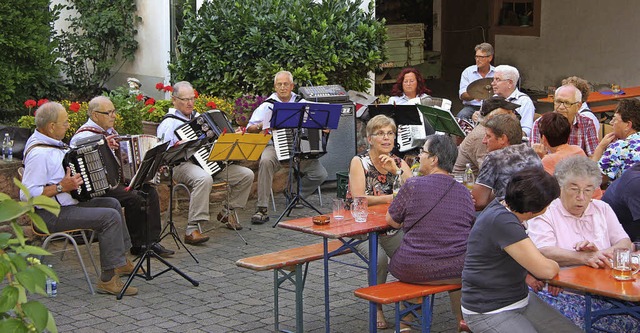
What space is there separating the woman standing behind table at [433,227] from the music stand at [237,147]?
3.47 metres

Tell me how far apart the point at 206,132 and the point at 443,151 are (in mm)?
3664

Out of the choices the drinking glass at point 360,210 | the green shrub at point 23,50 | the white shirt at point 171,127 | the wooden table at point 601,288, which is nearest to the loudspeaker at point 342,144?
the white shirt at point 171,127

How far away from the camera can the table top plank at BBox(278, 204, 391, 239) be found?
21.0 feet

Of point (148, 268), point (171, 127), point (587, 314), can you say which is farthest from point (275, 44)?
point (587, 314)

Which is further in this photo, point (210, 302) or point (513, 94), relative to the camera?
point (513, 94)

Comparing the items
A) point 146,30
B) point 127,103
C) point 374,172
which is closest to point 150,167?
point 374,172

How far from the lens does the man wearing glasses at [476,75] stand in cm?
1116

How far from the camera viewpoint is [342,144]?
11.5 metres

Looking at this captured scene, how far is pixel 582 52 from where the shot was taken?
1727 centimetres

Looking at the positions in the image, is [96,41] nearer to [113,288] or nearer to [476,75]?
[476,75]

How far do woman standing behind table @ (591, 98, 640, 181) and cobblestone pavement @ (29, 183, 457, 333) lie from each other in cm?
155

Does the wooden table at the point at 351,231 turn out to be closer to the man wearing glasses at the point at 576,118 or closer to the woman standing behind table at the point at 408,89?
the man wearing glasses at the point at 576,118

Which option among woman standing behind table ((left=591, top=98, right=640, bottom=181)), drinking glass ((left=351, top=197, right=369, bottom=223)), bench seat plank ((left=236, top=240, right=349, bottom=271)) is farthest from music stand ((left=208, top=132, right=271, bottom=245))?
woman standing behind table ((left=591, top=98, right=640, bottom=181))

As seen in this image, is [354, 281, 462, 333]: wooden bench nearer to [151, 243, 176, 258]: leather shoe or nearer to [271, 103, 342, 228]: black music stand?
[151, 243, 176, 258]: leather shoe
